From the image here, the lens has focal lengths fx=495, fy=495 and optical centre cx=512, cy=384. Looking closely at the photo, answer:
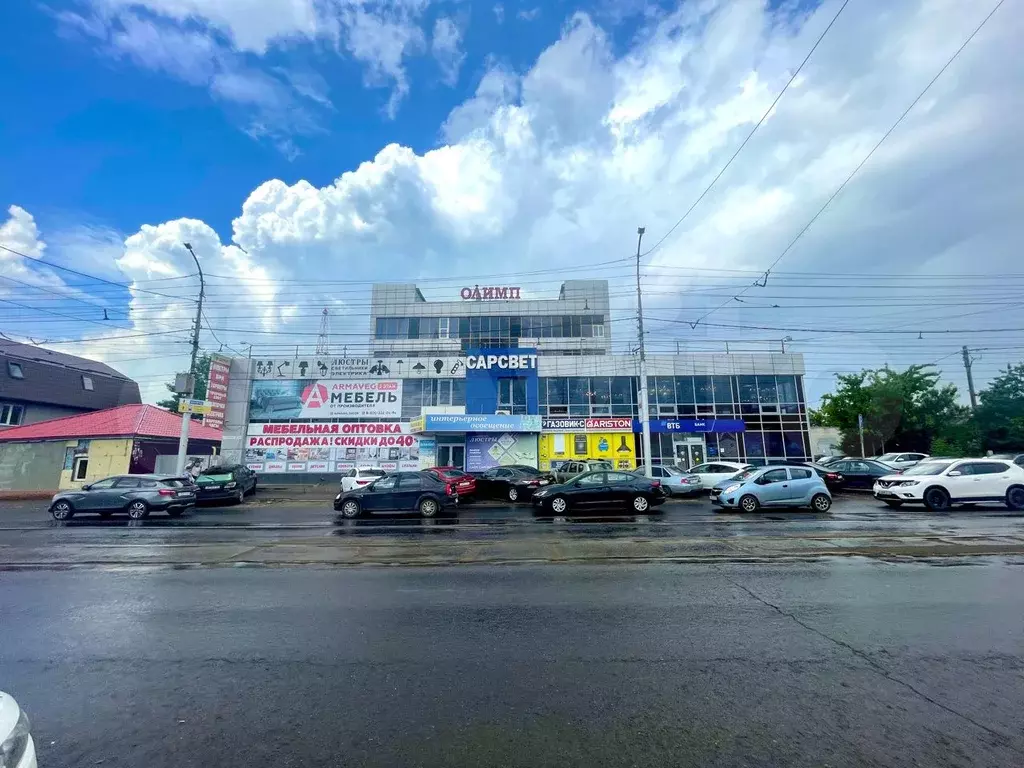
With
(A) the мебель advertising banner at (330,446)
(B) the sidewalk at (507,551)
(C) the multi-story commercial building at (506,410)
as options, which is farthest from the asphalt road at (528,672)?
(A) the мебель advertising banner at (330,446)

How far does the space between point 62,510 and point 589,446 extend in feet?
85.0

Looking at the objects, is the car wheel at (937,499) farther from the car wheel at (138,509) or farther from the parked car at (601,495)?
the car wheel at (138,509)

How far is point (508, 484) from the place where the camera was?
22.7 metres

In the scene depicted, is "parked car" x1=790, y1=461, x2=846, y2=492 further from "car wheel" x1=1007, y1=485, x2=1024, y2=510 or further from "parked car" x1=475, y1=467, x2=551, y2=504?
"parked car" x1=475, y1=467, x2=551, y2=504

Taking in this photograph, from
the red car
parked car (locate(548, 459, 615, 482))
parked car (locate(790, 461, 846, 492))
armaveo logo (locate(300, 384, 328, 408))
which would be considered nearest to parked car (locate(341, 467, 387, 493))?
the red car

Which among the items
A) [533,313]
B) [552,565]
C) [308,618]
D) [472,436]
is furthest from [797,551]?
[533,313]

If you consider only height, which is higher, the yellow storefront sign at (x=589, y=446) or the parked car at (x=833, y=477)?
the yellow storefront sign at (x=589, y=446)

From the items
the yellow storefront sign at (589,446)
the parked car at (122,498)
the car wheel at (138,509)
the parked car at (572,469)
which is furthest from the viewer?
the yellow storefront sign at (589,446)

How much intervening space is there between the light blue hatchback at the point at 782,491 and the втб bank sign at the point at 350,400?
22.4m

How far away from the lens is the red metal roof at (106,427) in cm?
2898

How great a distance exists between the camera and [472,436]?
32.2 metres

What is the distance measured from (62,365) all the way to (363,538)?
144 ft

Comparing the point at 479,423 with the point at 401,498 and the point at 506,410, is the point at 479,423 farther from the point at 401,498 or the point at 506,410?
the point at 401,498

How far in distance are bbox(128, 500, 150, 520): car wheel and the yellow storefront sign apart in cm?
2081
